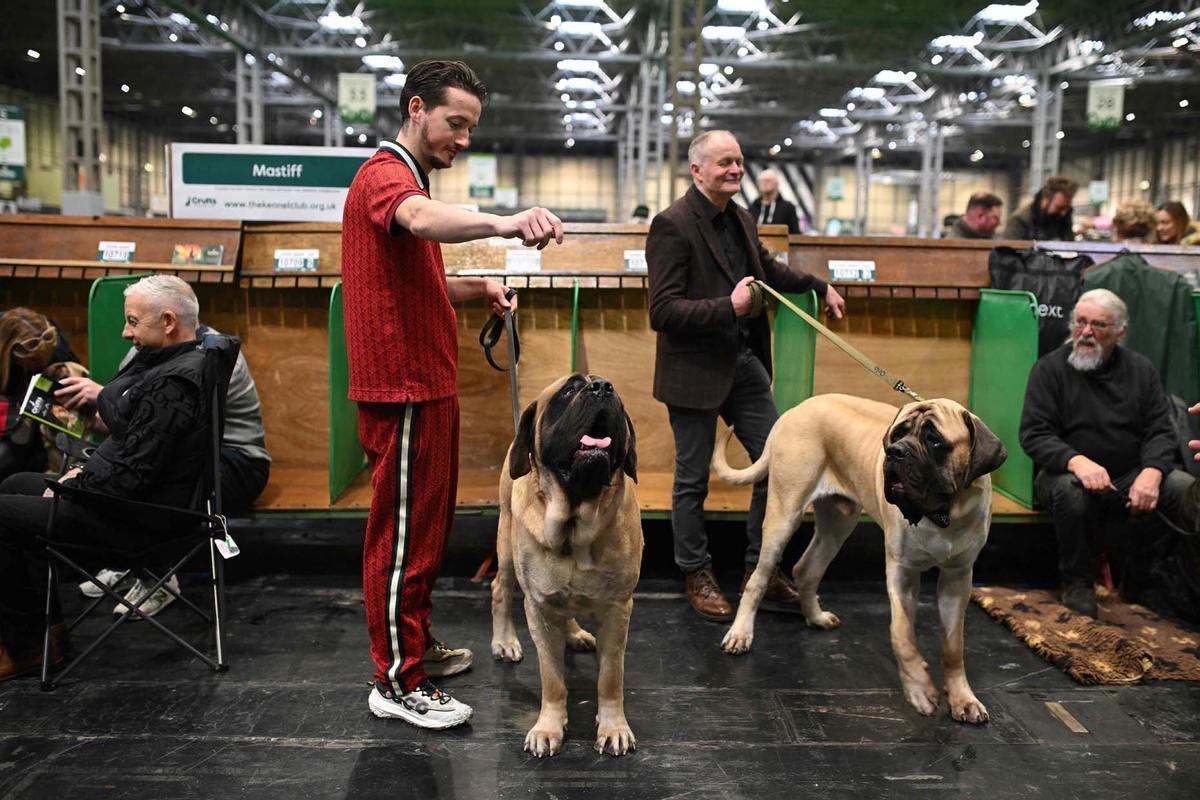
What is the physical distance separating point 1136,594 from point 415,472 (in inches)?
134

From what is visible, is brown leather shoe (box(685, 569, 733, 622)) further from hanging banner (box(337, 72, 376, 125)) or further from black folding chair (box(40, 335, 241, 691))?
hanging banner (box(337, 72, 376, 125))

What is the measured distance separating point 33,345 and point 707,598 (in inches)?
120

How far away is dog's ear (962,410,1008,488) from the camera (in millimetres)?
2803

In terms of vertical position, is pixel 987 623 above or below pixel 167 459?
below

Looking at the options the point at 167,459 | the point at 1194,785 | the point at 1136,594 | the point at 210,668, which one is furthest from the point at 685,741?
the point at 1136,594

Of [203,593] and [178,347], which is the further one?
[203,593]

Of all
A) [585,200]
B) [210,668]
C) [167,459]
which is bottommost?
[210,668]

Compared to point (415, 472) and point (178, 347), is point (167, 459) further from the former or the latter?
point (415, 472)

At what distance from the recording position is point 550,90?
2194 centimetres

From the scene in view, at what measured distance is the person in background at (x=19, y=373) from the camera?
3.88 meters

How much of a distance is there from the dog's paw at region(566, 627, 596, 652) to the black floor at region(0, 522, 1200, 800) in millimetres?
69

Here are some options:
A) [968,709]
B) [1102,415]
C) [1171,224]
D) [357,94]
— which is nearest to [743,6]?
[357,94]

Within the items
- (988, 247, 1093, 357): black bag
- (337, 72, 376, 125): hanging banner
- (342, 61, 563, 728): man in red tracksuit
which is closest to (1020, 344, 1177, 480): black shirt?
(988, 247, 1093, 357): black bag

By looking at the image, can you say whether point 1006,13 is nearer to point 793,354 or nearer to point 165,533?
point 793,354
